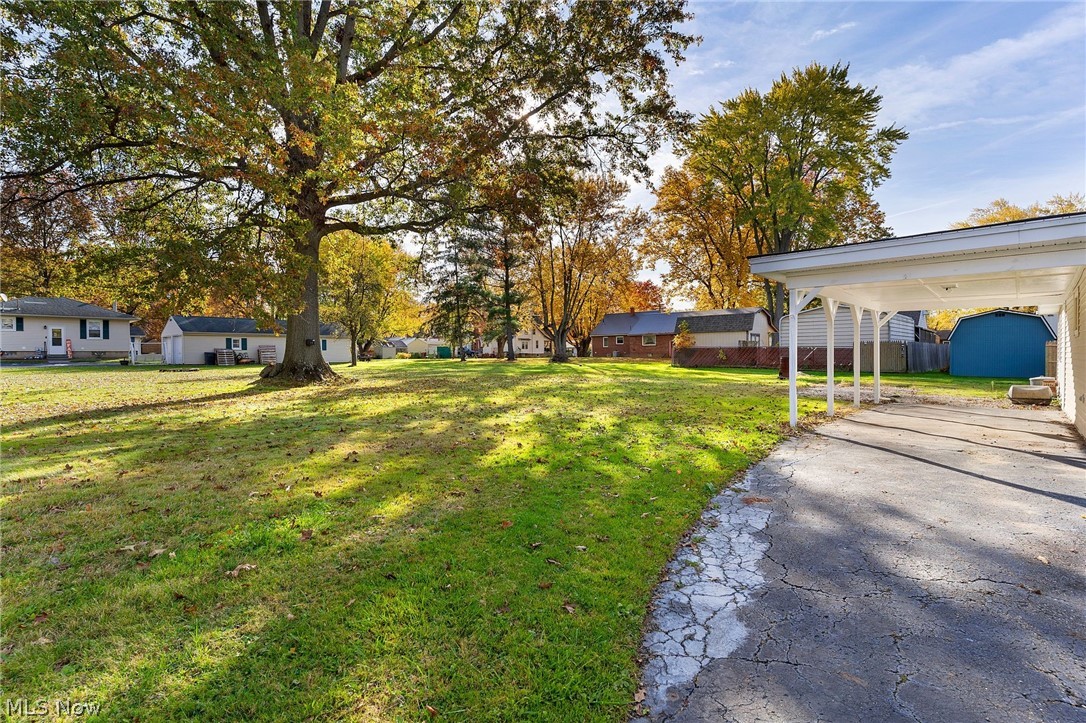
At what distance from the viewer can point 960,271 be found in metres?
6.98

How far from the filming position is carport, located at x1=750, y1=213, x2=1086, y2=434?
20.2 ft

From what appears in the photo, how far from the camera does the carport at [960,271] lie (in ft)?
20.2

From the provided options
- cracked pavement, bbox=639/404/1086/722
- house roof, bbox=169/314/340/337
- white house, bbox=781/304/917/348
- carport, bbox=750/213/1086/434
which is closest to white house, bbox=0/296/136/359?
house roof, bbox=169/314/340/337

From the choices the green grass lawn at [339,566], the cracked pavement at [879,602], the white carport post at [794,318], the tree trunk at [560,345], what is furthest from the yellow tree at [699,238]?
the green grass lawn at [339,566]

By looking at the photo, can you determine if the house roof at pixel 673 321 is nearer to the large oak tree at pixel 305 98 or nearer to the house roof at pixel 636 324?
the house roof at pixel 636 324

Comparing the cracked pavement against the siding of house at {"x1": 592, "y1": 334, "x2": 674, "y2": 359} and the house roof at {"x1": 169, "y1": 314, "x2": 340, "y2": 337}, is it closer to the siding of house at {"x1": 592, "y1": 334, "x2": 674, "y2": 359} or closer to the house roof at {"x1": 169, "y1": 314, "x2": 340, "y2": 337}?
the house roof at {"x1": 169, "y1": 314, "x2": 340, "y2": 337}

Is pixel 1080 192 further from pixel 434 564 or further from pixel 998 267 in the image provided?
pixel 434 564

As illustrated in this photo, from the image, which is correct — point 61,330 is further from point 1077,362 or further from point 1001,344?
point 1001,344

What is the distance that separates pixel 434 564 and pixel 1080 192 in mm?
45200

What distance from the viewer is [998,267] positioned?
6.60 meters

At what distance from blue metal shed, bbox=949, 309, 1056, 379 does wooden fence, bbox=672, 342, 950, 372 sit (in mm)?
1644

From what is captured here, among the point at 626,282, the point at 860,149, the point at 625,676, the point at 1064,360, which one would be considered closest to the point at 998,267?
the point at 1064,360

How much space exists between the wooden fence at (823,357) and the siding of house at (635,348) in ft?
32.5

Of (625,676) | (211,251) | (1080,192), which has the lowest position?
(625,676)
